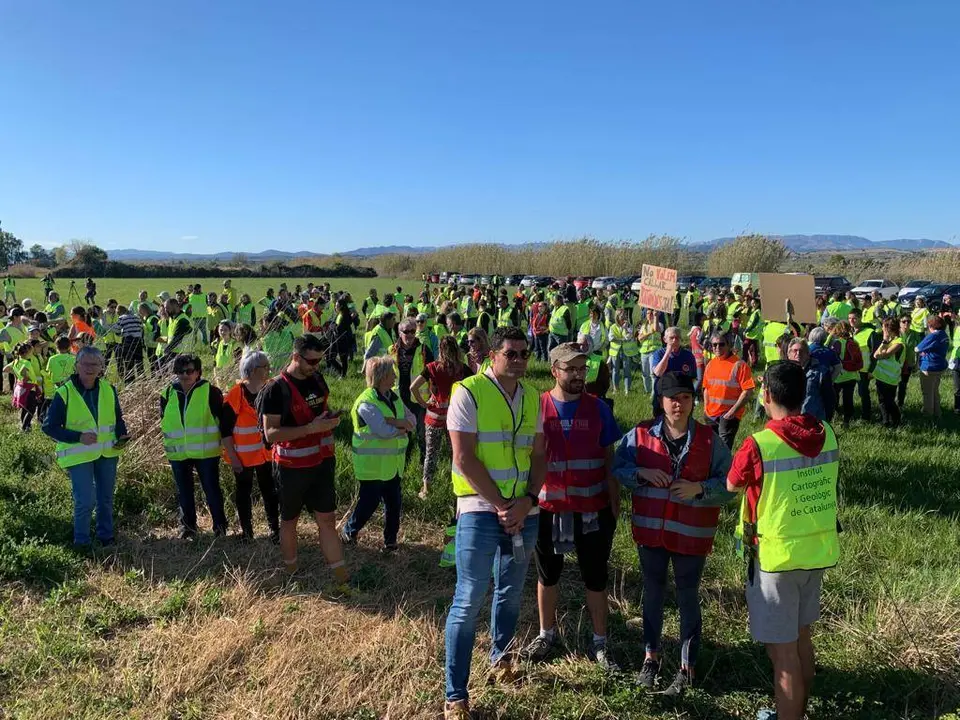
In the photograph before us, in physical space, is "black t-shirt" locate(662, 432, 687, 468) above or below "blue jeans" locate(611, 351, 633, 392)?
above

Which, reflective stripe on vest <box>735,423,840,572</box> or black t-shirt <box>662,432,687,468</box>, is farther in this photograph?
black t-shirt <box>662,432,687,468</box>

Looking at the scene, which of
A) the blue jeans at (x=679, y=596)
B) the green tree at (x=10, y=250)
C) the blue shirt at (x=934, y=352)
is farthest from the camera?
the green tree at (x=10, y=250)

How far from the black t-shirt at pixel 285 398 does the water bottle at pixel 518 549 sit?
1.91 meters

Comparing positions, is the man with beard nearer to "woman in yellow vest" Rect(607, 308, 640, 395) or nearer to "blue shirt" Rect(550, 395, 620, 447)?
"blue shirt" Rect(550, 395, 620, 447)

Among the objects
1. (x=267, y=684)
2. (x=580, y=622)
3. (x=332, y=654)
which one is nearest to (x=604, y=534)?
(x=580, y=622)

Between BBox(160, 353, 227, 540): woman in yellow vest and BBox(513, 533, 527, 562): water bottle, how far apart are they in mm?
3230

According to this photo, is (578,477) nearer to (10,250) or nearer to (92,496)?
(92,496)

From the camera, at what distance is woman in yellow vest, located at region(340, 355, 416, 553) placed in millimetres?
5117

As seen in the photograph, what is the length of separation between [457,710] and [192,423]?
3483 millimetres

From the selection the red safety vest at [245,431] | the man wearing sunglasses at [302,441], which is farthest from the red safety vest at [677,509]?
the red safety vest at [245,431]

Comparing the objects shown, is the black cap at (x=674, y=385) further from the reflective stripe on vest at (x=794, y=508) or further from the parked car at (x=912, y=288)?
the parked car at (x=912, y=288)

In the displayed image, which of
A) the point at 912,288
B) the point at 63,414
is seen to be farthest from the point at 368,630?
the point at 912,288

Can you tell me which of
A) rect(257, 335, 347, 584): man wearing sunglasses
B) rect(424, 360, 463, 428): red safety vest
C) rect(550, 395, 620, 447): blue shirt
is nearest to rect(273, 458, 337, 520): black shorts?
rect(257, 335, 347, 584): man wearing sunglasses

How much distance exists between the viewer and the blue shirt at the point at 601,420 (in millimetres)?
3652
